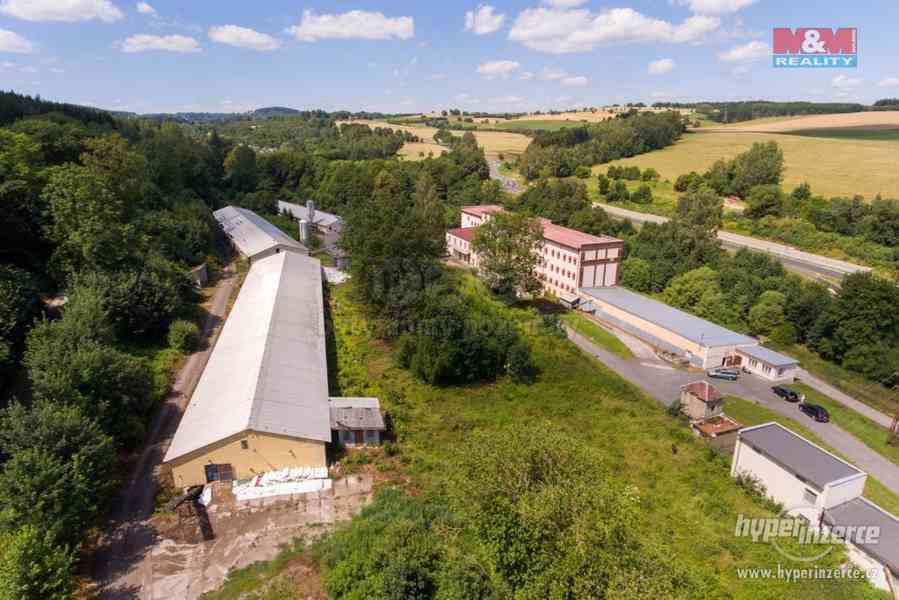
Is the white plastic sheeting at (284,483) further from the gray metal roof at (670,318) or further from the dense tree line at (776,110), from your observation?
the dense tree line at (776,110)

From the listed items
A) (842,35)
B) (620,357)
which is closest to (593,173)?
(842,35)

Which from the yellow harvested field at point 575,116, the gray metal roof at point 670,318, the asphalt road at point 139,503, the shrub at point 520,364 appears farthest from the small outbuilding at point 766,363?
the yellow harvested field at point 575,116

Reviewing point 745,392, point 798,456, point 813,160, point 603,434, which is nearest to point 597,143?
point 813,160

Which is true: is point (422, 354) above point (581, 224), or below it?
below

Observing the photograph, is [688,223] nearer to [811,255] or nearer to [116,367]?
[811,255]

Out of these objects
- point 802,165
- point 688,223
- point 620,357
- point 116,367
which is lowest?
point 620,357

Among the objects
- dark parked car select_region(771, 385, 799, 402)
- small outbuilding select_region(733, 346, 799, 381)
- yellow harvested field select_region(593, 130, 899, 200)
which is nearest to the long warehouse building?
dark parked car select_region(771, 385, 799, 402)

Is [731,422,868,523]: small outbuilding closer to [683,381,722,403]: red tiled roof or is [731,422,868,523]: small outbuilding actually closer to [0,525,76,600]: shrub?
[683,381,722,403]: red tiled roof

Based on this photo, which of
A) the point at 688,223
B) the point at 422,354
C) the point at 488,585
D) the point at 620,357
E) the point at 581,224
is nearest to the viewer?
the point at 488,585
